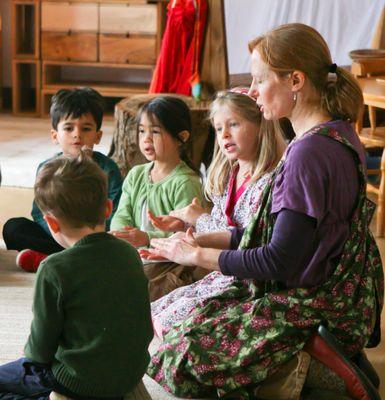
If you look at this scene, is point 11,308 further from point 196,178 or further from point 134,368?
point 134,368

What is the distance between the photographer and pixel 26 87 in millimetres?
6352

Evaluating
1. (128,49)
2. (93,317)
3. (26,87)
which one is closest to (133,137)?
(93,317)

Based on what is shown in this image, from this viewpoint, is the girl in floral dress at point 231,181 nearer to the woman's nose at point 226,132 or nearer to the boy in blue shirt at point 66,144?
the woman's nose at point 226,132

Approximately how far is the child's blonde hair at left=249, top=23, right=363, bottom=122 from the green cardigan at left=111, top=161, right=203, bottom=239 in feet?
2.77

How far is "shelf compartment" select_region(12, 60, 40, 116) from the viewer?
239 inches

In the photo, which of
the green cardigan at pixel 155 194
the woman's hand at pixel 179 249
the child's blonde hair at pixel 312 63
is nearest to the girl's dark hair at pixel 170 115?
the green cardigan at pixel 155 194

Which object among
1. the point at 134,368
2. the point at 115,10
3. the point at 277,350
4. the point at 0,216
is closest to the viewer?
the point at 134,368

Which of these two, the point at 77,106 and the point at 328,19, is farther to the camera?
the point at 328,19

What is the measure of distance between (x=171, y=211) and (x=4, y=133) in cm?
305

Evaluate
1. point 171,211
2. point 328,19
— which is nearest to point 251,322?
point 171,211

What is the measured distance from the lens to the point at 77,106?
3.07 meters

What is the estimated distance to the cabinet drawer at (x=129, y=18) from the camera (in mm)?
5840

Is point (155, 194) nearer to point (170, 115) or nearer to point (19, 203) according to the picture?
point (170, 115)

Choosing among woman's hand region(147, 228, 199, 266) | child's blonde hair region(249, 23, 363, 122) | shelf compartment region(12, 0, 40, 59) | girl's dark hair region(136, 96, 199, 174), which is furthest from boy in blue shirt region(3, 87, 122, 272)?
shelf compartment region(12, 0, 40, 59)
